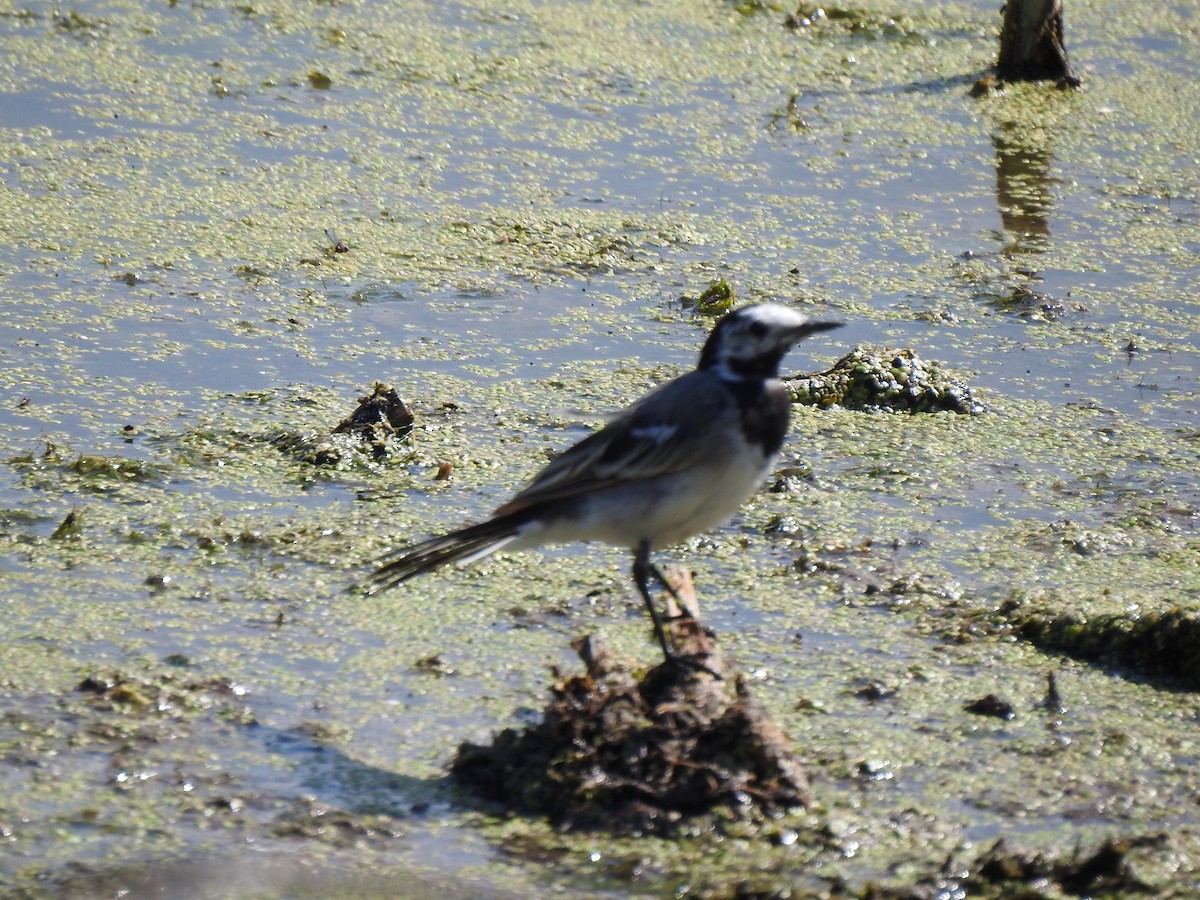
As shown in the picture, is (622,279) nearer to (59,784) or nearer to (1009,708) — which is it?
(1009,708)

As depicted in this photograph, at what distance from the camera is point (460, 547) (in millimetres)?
4406

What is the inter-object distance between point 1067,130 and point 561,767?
23.6ft

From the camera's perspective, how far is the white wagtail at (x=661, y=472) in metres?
4.44

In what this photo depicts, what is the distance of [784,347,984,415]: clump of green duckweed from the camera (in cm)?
660

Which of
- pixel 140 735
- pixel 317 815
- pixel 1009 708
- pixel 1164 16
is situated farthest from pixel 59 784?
pixel 1164 16

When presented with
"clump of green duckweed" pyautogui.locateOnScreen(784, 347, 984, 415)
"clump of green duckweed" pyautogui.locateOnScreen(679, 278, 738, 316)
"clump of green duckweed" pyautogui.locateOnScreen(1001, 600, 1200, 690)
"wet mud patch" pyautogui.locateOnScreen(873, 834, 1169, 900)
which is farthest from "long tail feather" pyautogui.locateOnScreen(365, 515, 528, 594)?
"clump of green duckweed" pyautogui.locateOnScreen(679, 278, 738, 316)

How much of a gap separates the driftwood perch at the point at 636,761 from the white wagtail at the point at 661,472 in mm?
318

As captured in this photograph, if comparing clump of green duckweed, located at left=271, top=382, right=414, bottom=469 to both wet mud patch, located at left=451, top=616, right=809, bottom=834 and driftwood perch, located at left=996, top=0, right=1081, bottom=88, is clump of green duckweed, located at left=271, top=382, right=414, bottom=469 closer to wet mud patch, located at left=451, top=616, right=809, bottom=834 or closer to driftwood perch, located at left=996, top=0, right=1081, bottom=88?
wet mud patch, located at left=451, top=616, right=809, bottom=834

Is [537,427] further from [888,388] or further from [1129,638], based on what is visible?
[1129,638]

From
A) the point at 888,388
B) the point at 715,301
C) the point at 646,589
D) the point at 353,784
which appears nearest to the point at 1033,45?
the point at 715,301

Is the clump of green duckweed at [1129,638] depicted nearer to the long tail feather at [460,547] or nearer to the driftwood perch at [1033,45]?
the long tail feather at [460,547]

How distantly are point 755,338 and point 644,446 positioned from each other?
1.42 feet

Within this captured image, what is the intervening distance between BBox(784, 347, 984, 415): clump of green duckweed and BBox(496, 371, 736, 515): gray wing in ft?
6.95

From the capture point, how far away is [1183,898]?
3680 millimetres
